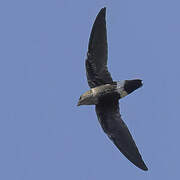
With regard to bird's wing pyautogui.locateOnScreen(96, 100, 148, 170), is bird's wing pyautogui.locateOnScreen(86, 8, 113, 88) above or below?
above

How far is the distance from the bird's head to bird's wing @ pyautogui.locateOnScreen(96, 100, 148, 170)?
271 mm

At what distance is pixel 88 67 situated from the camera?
64.8ft

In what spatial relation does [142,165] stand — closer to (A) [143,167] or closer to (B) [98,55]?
(A) [143,167]

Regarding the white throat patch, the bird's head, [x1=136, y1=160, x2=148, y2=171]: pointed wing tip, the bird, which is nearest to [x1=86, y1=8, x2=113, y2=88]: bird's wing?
the bird

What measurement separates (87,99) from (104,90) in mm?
520

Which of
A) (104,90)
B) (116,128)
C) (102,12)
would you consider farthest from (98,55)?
(116,128)

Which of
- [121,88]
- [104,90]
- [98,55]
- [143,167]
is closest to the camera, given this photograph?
[143,167]

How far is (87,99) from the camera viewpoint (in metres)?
19.6

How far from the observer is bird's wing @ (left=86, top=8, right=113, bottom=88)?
64.3 ft

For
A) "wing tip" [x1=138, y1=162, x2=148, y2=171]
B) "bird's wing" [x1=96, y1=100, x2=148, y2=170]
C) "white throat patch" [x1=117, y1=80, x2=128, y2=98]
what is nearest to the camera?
"wing tip" [x1=138, y1=162, x2=148, y2=171]

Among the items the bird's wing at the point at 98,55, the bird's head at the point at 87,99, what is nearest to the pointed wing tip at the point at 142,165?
the bird's head at the point at 87,99

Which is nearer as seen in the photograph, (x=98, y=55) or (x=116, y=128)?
(x=116, y=128)

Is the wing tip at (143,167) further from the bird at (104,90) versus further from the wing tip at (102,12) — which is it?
the wing tip at (102,12)

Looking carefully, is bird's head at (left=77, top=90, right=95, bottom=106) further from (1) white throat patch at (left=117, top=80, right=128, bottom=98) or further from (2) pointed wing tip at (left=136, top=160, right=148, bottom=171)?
(2) pointed wing tip at (left=136, top=160, right=148, bottom=171)
